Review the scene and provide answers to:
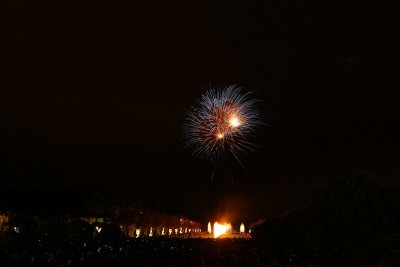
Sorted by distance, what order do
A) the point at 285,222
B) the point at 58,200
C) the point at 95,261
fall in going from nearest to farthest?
1. the point at 95,261
2. the point at 285,222
3. the point at 58,200

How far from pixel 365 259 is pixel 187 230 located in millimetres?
163573

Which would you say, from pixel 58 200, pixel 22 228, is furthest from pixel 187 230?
pixel 22 228

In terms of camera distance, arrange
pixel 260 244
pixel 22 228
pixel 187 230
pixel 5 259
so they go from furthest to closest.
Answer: pixel 187 230 → pixel 260 244 → pixel 22 228 → pixel 5 259

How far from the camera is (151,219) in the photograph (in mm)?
109250

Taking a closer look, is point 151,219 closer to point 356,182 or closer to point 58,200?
point 58,200

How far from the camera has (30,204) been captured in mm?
104375

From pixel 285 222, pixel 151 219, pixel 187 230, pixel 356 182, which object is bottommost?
pixel 356 182

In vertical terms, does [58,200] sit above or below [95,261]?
above

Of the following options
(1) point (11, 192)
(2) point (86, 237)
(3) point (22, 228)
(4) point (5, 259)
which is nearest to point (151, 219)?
(1) point (11, 192)

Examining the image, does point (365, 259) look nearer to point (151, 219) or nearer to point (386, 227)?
point (386, 227)

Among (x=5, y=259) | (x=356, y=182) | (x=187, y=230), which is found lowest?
(x=5, y=259)

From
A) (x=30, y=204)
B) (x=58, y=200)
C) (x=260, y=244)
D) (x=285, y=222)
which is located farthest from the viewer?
(x=58, y=200)

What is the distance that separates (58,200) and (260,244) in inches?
2466

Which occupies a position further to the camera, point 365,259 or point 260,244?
point 260,244
